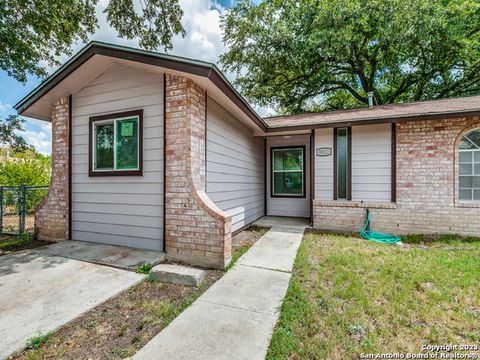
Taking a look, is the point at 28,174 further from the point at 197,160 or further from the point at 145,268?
the point at 197,160

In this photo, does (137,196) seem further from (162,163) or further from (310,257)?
(310,257)

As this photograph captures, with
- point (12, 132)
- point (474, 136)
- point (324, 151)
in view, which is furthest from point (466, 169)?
point (12, 132)

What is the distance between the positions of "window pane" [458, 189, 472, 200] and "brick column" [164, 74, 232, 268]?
19.7 feet

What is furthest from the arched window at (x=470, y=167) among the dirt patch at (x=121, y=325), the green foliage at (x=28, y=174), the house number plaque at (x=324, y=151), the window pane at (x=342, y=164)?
the green foliage at (x=28, y=174)

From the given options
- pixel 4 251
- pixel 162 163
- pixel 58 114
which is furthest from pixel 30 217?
pixel 162 163

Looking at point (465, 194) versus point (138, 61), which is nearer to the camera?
point (138, 61)

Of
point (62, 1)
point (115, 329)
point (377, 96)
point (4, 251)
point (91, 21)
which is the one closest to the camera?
point (115, 329)

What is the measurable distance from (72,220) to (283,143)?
6.56 metres

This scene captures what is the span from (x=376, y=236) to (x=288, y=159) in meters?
3.72

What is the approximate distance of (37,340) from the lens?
199 cm

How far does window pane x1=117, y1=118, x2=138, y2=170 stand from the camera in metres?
4.19

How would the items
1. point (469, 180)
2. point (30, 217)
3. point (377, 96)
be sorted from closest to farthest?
point (469, 180)
point (30, 217)
point (377, 96)

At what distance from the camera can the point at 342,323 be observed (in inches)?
90.0

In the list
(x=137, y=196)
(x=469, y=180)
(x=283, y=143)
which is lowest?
(x=137, y=196)
